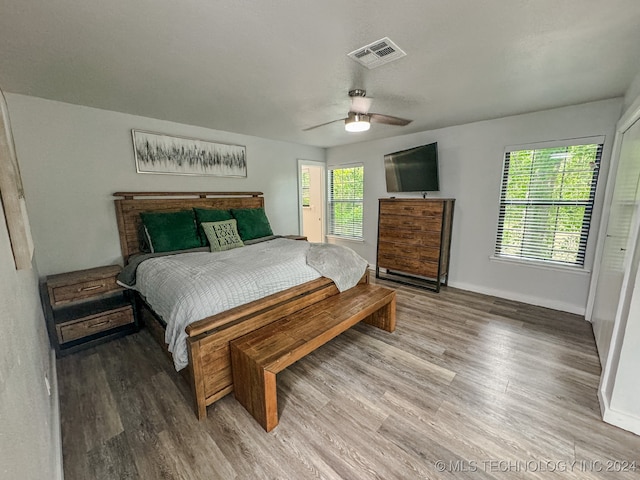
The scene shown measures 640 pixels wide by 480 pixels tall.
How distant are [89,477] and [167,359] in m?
0.98

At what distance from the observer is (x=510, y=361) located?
2270mm

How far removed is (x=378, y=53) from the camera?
1761mm

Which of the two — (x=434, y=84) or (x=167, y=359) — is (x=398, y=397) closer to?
(x=167, y=359)

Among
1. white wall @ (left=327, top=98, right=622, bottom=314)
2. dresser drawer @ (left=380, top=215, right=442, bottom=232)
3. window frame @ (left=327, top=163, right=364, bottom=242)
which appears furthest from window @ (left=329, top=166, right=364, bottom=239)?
dresser drawer @ (left=380, top=215, right=442, bottom=232)

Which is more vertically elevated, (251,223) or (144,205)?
(144,205)

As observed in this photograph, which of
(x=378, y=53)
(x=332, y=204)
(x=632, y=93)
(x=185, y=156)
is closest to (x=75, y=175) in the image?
(x=185, y=156)

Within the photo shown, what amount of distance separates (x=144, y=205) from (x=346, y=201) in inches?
134

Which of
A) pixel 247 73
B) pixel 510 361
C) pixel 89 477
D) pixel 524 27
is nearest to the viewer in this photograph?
pixel 89 477

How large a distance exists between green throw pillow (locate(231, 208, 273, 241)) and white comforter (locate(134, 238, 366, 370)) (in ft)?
2.43

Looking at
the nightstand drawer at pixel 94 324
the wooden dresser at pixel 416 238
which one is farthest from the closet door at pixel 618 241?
the nightstand drawer at pixel 94 324

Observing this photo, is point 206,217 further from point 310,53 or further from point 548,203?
point 548,203

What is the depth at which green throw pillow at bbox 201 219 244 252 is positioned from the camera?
10.3 ft

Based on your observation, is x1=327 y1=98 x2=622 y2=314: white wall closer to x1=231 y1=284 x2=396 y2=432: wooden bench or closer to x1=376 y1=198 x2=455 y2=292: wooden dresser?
x1=376 y1=198 x2=455 y2=292: wooden dresser

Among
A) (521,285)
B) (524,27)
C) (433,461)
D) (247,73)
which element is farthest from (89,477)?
(521,285)
